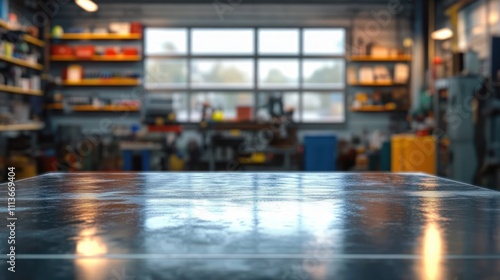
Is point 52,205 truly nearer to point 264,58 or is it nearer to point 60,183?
point 60,183

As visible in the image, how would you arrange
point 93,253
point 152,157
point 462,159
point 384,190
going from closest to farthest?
1. point 93,253
2. point 384,190
3. point 462,159
4. point 152,157

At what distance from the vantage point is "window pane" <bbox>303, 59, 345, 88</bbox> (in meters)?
10.2

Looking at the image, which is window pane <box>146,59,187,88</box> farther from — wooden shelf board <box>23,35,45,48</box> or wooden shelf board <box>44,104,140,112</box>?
wooden shelf board <box>23,35,45,48</box>

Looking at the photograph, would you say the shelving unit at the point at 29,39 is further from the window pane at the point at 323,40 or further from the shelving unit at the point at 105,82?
the window pane at the point at 323,40

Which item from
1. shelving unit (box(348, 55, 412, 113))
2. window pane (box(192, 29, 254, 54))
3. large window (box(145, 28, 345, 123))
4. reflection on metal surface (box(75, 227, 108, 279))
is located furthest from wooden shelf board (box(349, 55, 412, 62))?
reflection on metal surface (box(75, 227, 108, 279))

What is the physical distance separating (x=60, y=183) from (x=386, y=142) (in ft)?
23.3

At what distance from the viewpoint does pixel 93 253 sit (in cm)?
71

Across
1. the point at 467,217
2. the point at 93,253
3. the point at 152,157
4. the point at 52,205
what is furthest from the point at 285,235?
the point at 152,157

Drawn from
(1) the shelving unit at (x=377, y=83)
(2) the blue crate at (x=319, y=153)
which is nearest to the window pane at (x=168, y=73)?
(1) the shelving unit at (x=377, y=83)

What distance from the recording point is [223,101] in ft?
33.4

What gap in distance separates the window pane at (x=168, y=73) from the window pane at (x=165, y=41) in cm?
18

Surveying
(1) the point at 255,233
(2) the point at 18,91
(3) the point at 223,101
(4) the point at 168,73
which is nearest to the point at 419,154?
(3) the point at 223,101

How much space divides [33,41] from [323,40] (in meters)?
4.90

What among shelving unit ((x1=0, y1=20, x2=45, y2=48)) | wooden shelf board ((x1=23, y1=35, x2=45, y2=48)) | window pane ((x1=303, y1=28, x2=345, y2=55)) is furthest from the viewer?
window pane ((x1=303, y1=28, x2=345, y2=55))
